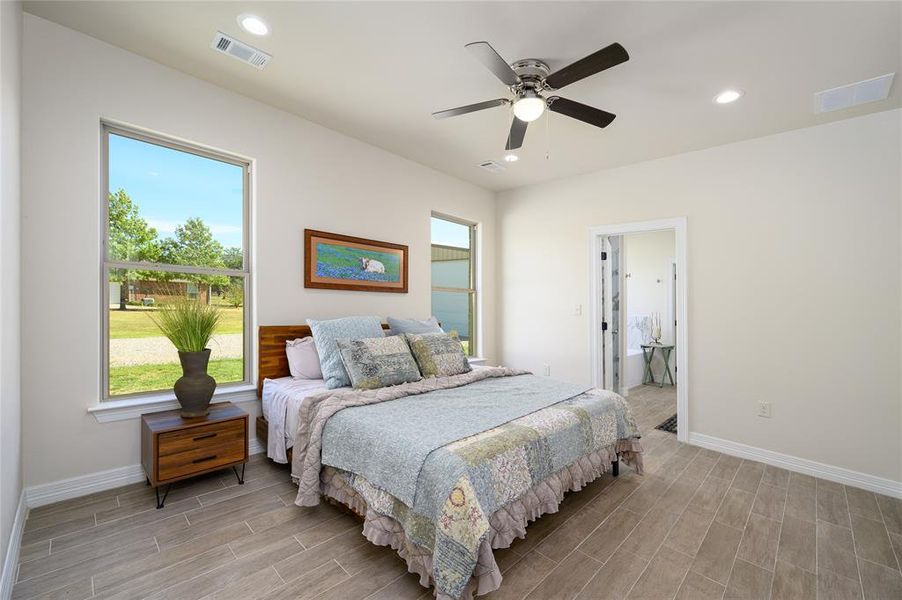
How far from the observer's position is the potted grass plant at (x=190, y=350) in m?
2.49

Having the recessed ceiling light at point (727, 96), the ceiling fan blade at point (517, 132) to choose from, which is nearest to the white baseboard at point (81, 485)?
the ceiling fan blade at point (517, 132)

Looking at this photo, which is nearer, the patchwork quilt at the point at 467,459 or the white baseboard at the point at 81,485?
the patchwork quilt at the point at 467,459

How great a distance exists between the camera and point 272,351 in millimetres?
3176

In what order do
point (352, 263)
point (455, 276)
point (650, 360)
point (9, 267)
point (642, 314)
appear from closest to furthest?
1. point (9, 267)
2. point (352, 263)
3. point (455, 276)
4. point (650, 360)
5. point (642, 314)

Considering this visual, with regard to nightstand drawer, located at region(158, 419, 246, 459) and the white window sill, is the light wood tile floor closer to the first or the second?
nightstand drawer, located at region(158, 419, 246, 459)

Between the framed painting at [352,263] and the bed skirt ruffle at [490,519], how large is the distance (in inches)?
70.8

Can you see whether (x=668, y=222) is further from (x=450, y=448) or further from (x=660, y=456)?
(x=450, y=448)

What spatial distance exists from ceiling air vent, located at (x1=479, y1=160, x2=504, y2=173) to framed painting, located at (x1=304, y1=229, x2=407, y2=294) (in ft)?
4.17

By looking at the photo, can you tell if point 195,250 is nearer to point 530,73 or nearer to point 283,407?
point 283,407

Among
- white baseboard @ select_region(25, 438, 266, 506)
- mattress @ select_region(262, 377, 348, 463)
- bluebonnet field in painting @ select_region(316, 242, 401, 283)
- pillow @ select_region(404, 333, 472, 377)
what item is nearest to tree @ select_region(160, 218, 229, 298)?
bluebonnet field in painting @ select_region(316, 242, 401, 283)

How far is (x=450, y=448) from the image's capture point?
1781 millimetres

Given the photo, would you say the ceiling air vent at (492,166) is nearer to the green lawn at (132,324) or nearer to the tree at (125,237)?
the tree at (125,237)

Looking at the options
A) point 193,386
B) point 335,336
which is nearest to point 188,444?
point 193,386

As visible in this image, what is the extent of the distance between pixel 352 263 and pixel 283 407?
1.53m
